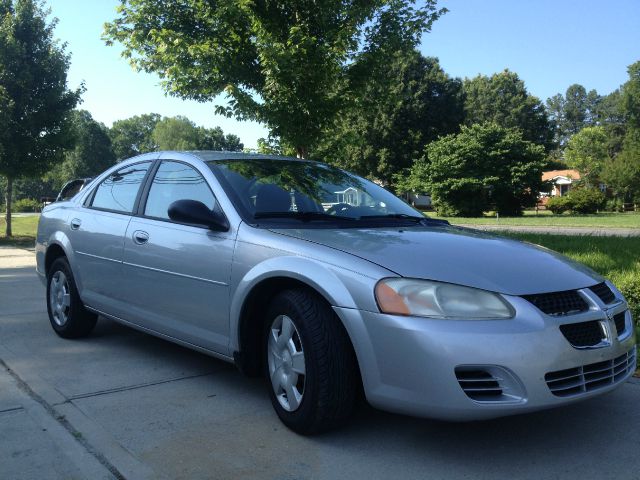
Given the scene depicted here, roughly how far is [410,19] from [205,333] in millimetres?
8657

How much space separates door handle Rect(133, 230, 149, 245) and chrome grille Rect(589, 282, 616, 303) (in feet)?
9.32

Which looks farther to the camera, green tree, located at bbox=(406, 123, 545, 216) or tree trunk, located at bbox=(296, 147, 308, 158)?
green tree, located at bbox=(406, 123, 545, 216)

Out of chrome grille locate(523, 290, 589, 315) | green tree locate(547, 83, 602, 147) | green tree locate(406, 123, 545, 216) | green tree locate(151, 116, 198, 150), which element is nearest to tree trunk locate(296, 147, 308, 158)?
chrome grille locate(523, 290, 589, 315)

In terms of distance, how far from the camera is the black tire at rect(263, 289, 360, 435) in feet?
9.29

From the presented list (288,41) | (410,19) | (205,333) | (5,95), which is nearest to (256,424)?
(205,333)

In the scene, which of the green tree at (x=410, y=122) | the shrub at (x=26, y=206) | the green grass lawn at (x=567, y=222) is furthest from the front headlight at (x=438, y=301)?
the shrub at (x=26, y=206)

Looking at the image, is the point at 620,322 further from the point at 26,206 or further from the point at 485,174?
the point at 26,206

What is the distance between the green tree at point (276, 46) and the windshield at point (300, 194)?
530 cm

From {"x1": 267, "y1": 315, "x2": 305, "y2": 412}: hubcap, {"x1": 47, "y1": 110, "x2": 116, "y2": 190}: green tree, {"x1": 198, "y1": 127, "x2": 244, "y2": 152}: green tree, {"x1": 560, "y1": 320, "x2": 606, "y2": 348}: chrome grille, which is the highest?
{"x1": 198, "y1": 127, "x2": 244, "y2": 152}: green tree

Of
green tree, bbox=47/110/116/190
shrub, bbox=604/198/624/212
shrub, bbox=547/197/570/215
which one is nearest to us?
shrub, bbox=547/197/570/215

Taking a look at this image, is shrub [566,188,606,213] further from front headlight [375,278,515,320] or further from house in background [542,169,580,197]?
front headlight [375,278,515,320]

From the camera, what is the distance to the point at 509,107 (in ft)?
208

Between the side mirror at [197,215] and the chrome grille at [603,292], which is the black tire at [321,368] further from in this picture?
the chrome grille at [603,292]

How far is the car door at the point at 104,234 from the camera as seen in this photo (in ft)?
14.5
